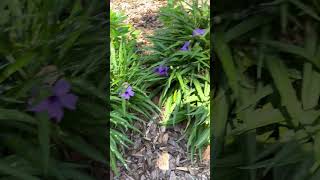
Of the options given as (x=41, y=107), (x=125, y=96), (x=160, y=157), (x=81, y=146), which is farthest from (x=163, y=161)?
(x=41, y=107)

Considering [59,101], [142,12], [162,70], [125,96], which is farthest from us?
[142,12]

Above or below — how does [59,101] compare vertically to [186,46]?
below

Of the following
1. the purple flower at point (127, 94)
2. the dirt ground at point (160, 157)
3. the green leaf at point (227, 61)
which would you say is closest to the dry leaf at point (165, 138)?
the dirt ground at point (160, 157)

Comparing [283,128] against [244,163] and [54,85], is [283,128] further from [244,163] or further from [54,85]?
[54,85]

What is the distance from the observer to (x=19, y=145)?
4.96 ft

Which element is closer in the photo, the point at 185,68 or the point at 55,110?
the point at 55,110

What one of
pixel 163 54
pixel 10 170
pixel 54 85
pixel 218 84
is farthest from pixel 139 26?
pixel 10 170

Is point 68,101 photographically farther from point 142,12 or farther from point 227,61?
point 142,12

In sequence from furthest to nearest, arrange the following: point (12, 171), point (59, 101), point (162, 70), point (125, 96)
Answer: point (162, 70) → point (125, 96) → point (59, 101) → point (12, 171)

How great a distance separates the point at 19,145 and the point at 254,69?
23.9 inches

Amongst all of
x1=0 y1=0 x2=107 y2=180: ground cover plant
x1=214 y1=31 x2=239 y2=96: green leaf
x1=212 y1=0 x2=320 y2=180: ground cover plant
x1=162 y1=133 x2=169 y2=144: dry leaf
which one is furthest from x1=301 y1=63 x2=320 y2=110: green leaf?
x1=162 y1=133 x2=169 y2=144: dry leaf

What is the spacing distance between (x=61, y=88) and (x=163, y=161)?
0.69 metres

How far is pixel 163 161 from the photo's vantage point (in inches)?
85.3

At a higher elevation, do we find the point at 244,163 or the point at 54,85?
the point at 54,85
